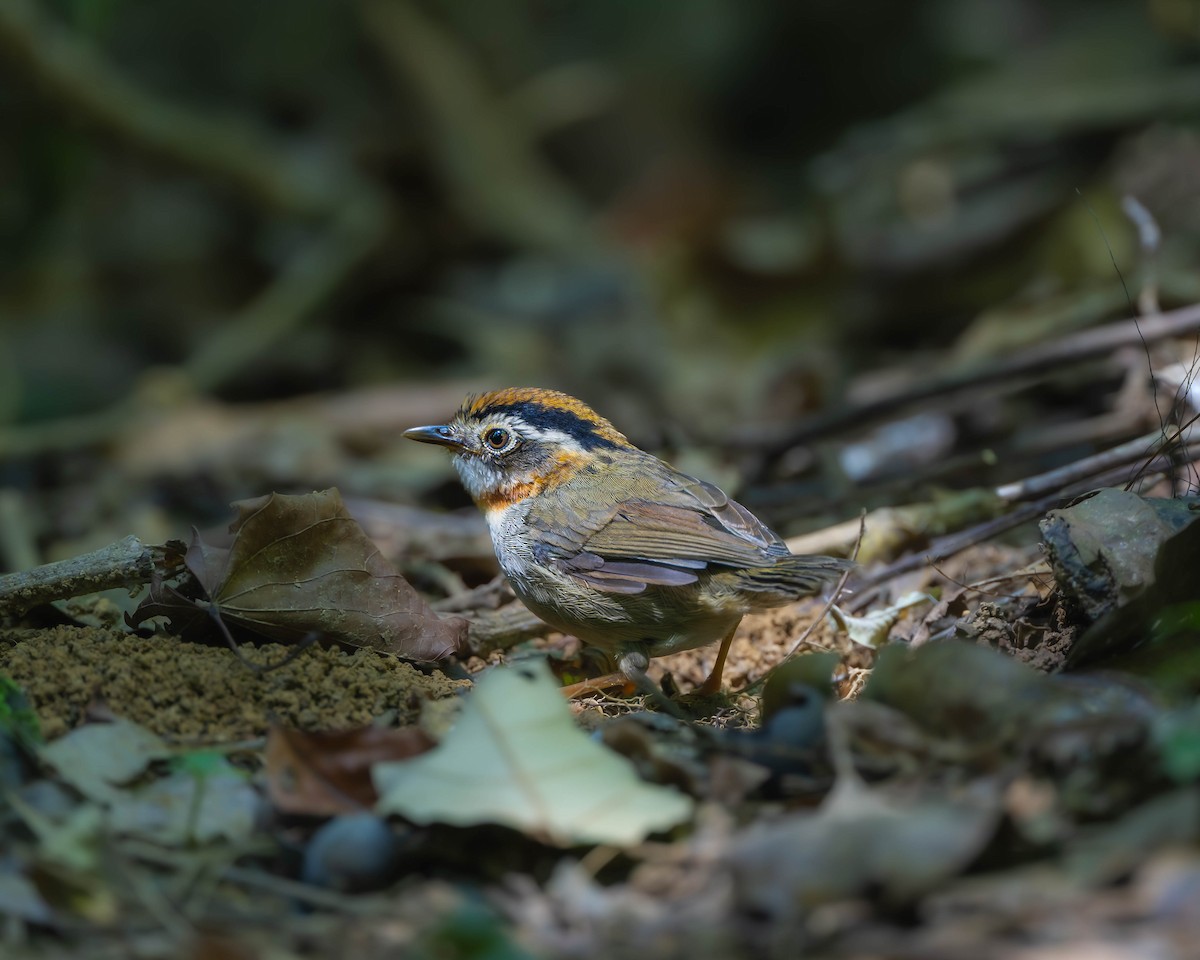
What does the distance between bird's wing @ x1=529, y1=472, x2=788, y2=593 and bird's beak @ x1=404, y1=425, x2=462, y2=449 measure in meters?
0.67

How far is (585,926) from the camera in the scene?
2609 millimetres

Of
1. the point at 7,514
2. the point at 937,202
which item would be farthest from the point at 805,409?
the point at 7,514

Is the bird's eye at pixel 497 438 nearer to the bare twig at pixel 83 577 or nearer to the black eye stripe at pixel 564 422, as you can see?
the black eye stripe at pixel 564 422

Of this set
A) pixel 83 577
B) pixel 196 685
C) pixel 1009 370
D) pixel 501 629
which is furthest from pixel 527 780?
pixel 1009 370

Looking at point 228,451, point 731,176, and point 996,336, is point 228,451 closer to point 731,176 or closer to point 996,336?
point 996,336

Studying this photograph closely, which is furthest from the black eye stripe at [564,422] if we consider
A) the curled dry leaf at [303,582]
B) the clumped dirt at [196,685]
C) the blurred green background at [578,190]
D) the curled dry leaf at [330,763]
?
the curled dry leaf at [330,763]

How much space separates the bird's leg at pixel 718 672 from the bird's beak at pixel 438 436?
1542mm

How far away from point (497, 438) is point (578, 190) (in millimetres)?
8429

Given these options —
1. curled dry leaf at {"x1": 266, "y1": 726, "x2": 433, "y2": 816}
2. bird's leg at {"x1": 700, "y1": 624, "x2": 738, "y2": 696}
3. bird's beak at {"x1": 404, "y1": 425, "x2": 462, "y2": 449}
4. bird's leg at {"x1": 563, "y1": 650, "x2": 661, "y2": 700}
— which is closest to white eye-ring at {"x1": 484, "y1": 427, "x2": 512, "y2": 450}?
bird's beak at {"x1": 404, "y1": 425, "x2": 462, "y2": 449}

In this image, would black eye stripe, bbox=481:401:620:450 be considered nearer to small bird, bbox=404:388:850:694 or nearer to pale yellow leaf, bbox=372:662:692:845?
small bird, bbox=404:388:850:694

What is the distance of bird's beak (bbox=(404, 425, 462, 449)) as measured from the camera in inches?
221

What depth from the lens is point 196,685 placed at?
372 cm

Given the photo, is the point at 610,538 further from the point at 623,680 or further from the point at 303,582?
the point at 303,582

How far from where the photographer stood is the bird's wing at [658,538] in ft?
15.0
